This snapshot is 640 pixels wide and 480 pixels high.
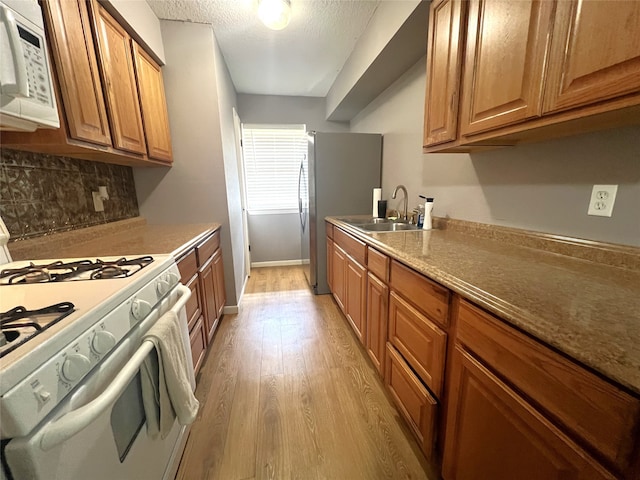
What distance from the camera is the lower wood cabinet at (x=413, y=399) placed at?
1.03 meters

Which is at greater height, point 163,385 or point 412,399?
point 163,385

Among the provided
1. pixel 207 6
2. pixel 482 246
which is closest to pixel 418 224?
pixel 482 246

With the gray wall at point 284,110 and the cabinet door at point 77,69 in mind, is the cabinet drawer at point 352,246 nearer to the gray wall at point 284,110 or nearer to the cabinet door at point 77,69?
the cabinet door at point 77,69

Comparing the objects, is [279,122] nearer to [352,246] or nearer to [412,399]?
[352,246]

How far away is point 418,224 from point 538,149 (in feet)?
2.94

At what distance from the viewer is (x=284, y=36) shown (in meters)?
2.27

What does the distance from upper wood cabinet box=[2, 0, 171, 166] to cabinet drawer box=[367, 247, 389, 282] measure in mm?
1633

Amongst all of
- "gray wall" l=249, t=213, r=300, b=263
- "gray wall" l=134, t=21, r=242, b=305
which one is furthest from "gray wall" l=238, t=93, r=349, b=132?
"gray wall" l=249, t=213, r=300, b=263

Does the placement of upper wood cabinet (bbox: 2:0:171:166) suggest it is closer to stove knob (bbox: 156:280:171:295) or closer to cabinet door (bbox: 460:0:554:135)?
stove knob (bbox: 156:280:171:295)

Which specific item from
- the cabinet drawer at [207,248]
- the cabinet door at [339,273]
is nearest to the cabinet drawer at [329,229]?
the cabinet door at [339,273]

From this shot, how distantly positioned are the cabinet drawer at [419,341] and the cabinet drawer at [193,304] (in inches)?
45.6

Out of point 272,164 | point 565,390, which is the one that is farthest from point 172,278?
point 272,164

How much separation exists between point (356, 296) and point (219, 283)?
125cm

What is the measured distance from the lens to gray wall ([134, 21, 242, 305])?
84.8 inches
